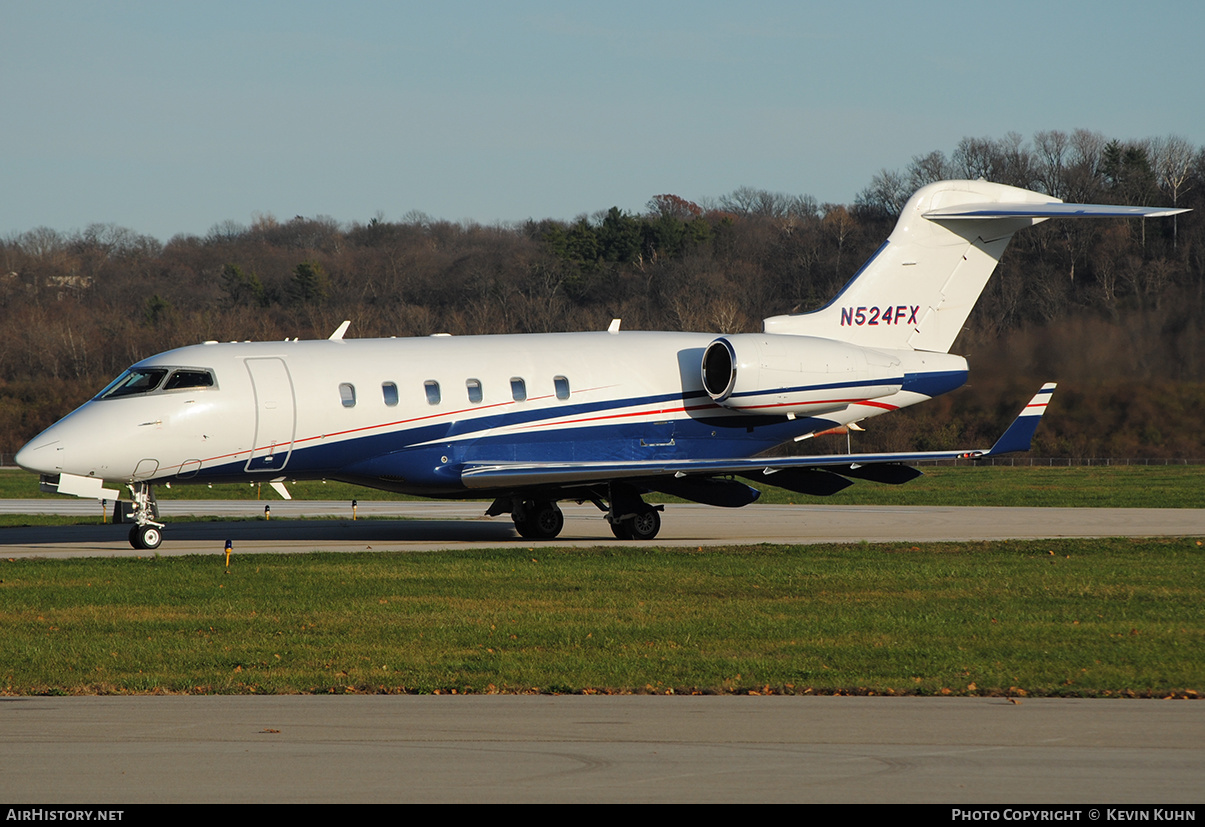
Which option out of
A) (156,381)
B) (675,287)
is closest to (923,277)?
(156,381)

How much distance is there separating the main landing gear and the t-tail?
5.00 meters

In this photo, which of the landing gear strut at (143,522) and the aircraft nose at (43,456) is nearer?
the aircraft nose at (43,456)

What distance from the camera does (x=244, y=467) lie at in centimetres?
A: 2123

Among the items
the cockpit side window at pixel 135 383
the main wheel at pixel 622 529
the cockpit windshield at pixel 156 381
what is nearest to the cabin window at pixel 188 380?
the cockpit windshield at pixel 156 381

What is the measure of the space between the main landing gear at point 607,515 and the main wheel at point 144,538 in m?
6.43

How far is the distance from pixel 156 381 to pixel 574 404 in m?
7.33

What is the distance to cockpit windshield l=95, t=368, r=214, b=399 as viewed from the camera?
20.8 meters

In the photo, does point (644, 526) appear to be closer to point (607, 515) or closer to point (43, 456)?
point (607, 515)

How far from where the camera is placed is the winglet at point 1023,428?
21.1 m

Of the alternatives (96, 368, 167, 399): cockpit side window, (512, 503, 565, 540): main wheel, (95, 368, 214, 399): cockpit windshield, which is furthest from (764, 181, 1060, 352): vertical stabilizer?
(96, 368, 167, 399): cockpit side window

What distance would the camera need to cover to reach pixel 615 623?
44.0 ft

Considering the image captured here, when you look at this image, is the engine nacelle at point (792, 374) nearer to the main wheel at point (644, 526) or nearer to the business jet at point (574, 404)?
the business jet at point (574, 404)
